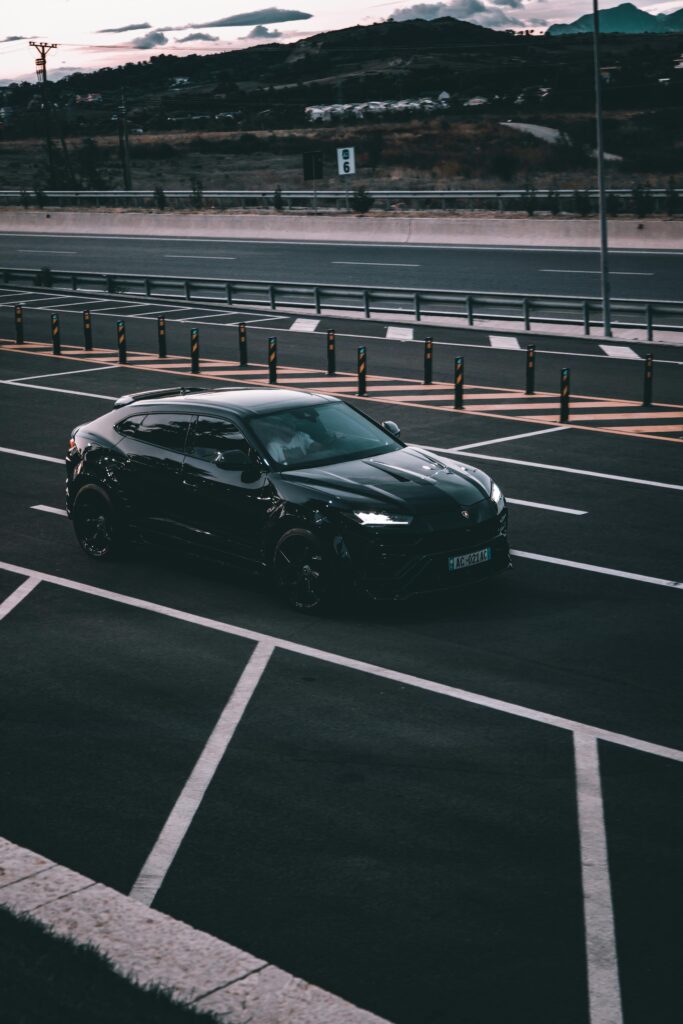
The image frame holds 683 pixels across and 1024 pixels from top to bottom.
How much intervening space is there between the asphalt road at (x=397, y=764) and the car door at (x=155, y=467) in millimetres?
497

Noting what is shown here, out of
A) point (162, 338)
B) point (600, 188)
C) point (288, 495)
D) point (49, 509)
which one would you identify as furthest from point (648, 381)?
point (288, 495)

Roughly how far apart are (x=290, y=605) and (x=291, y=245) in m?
41.3

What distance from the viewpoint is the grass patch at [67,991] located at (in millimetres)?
4969

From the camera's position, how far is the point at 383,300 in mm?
35844

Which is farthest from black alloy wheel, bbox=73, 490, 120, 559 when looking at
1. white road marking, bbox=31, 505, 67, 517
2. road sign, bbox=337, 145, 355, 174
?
road sign, bbox=337, 145, 355, 174

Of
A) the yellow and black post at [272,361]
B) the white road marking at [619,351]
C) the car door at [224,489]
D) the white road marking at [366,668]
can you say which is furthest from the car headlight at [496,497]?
the white road marking at [619,351]

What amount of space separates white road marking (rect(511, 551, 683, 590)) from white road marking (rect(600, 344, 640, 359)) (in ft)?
48.5

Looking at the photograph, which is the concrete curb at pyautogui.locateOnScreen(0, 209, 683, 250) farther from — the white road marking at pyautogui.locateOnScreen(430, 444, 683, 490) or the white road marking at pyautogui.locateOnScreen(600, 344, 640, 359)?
the white road marking at pyautogui.locateOnScreen(430, 444, 683, 490)

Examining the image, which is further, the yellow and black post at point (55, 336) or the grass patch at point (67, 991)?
the yellow and black post at point (55, 336)

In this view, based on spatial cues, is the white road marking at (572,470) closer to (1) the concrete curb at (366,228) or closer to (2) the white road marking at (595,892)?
(2) the white road marking at (595,892)

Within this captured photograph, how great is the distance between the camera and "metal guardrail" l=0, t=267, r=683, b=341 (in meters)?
29.5

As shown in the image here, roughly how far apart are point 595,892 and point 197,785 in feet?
8.33

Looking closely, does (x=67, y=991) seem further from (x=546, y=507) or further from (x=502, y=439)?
(x=502, y=439)

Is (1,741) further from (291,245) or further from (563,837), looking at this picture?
(291,245)
